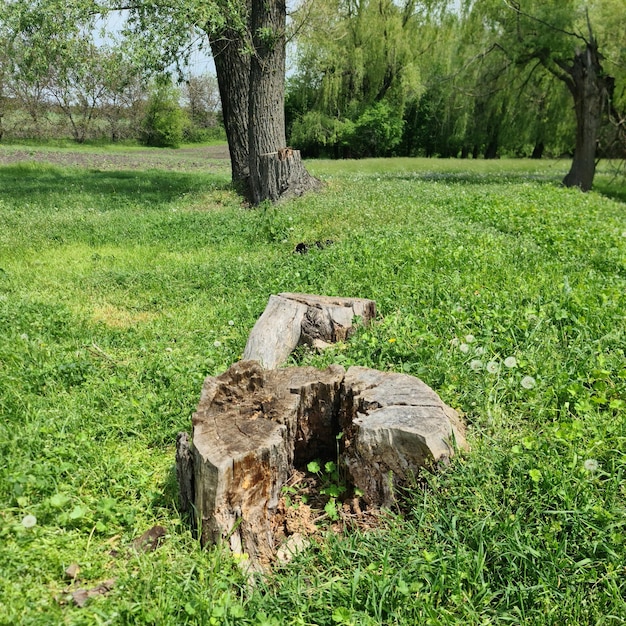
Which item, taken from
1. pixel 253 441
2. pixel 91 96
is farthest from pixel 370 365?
pixel 91 96

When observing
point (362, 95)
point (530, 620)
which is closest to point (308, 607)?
point (530, 620)

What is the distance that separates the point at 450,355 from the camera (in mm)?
3779

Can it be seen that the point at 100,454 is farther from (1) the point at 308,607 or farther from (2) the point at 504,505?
(2) the point at 504,505

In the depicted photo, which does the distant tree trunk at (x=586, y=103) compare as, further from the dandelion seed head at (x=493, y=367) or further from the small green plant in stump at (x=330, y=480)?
the small green plant in stump at (x=330, y=480)

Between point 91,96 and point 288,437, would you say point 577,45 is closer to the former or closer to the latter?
point 288,437

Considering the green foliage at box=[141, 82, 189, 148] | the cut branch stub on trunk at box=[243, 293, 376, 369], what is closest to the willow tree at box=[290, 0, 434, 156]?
the green foliage at box=[141, 82, 189, 148]

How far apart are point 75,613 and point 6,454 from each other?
4.44ft

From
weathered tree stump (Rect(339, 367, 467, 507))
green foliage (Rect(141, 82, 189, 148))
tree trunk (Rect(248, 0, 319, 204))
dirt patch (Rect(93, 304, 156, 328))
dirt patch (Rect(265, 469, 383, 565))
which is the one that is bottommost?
dirt patch (Rect(265, 469, 383, 565))

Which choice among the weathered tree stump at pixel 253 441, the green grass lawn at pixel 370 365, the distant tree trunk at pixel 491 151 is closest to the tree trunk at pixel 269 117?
the green grass lawn at pixel 370 365

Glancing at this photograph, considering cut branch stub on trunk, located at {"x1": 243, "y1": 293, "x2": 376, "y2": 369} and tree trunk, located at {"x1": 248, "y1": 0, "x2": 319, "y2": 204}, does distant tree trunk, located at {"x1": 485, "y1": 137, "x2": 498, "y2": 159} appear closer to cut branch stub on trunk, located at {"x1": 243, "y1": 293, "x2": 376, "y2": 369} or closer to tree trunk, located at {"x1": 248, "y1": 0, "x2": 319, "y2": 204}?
tree trunk, located at {"x1": 248, "y1": 0, "x2": 319, "y2": 204}

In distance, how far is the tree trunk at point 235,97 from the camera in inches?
523

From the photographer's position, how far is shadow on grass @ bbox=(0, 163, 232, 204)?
14.2m

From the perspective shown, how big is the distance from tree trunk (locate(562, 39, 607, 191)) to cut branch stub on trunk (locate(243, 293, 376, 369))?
628 inches

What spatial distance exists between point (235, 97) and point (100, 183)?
18.8 feet
